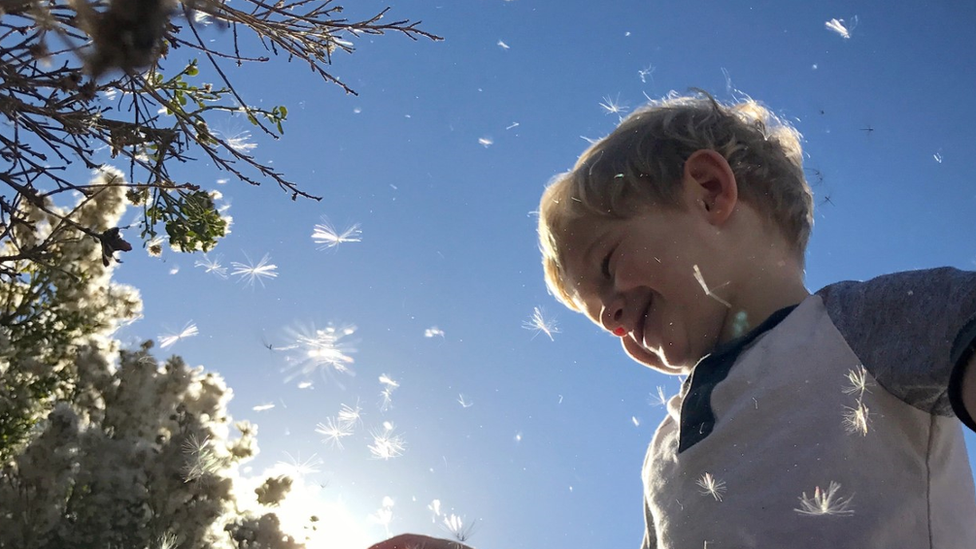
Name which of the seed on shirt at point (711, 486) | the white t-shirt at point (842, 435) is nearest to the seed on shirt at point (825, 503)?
the white t-shirt at point (842, 435)

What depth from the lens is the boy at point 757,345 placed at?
0.83m

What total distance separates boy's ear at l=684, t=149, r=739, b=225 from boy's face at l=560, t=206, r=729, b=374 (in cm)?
3

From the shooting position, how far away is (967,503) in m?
0.94

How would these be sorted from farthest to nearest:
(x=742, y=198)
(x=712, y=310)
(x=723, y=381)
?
(x=742, y=198) < (x=712, y=310) < (x=723, y=381)

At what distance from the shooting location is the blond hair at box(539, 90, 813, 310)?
1.34 meters

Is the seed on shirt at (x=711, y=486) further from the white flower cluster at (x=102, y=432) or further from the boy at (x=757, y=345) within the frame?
the white flower cluster at (x=102, y=432)

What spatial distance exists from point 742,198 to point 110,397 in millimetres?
1500

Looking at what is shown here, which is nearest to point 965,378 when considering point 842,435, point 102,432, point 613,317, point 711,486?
point 842,435

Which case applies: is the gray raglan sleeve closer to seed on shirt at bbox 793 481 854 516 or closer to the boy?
the boy

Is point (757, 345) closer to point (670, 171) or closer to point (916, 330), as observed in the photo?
point (916, 330)

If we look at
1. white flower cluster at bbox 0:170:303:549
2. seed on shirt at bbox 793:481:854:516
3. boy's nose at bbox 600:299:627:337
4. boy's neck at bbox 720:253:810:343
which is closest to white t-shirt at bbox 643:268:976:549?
seed on shirt at bbox 793:481:854:516

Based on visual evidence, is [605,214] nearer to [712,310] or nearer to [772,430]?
[712,310]

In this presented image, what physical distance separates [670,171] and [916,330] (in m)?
0.64

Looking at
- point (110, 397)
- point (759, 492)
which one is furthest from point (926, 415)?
point (110, 397)
